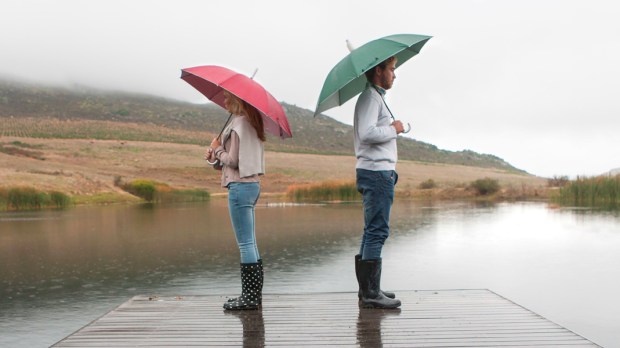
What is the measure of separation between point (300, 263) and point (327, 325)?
7241mm

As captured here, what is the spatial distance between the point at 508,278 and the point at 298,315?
21.5ft

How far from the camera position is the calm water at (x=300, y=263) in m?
8.64

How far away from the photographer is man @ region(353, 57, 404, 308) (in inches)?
196

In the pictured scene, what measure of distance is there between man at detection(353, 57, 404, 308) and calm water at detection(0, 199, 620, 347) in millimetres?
3196

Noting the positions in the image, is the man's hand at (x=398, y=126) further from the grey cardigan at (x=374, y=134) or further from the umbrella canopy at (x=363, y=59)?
the umbrella canopy at (x=363, y=59)

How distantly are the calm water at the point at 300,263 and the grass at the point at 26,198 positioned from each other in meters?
8.33

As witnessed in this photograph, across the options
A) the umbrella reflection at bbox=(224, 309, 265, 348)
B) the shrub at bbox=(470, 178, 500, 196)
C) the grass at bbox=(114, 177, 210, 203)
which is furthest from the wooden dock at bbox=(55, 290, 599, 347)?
the shrub at bbox=(470, 178, 500, 196)

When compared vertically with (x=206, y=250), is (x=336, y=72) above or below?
above

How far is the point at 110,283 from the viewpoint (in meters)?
10.3

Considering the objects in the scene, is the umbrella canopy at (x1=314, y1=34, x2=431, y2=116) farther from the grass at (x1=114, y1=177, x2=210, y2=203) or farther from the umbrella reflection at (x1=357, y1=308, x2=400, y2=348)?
the grass at (x1=114, y1=177, x2=210, y2=203)

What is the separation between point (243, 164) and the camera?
16.3ft

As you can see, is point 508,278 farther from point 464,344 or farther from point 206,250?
point 464,344

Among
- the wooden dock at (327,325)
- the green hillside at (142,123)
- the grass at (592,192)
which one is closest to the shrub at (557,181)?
the grass at (592,192)

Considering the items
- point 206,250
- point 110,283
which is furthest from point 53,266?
point 206,250
